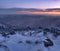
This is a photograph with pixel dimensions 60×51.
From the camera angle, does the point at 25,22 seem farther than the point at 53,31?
Yes

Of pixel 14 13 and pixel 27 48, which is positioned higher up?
pixel 14 13

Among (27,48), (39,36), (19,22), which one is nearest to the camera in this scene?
(27,48)

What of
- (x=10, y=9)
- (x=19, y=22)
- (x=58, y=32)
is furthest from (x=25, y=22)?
(x=58, y=32)

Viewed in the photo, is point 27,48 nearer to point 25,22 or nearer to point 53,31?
point 53,31

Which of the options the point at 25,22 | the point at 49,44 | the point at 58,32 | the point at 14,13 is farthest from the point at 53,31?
the point at 14,13

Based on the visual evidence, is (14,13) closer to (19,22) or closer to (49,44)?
(19,22)

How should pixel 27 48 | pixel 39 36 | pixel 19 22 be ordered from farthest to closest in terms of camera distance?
1. pixel 19 22
2. pixel 39 36
3. pixel 27 48
